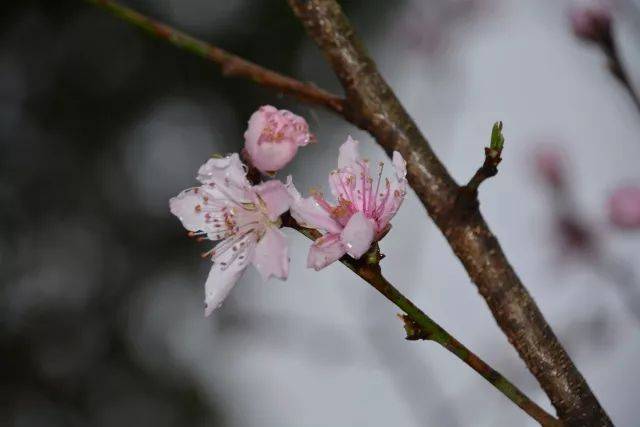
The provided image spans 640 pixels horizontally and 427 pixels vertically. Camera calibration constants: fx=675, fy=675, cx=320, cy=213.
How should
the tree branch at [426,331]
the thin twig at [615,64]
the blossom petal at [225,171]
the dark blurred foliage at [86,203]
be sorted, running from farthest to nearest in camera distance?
the dark blurred foliage at [86,203]
the thin twig at [615,64]
the blossom petal at [225,171]
the tree branch at [426,331]

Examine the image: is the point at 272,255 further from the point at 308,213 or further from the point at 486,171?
Result: the point at 486,171

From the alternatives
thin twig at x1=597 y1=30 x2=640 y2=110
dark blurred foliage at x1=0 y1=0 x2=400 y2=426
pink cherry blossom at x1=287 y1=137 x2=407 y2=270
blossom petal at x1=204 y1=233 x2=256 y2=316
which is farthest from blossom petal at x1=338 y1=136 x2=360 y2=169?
dark blurred foliage at x1=0 y1=0 x2=400 y2=426

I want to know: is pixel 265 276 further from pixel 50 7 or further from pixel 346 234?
pixel 50 7

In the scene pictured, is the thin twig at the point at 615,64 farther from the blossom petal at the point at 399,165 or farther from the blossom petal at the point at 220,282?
the blossom petal at the point at 220,282

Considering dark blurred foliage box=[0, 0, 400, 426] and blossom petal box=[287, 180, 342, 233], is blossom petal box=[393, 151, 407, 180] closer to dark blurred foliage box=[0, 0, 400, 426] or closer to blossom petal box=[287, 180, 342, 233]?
blossom petal box=[287, 180, 342, 233]

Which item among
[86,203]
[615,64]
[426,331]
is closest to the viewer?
[426,331]

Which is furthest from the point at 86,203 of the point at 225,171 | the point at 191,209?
the point at 225,171

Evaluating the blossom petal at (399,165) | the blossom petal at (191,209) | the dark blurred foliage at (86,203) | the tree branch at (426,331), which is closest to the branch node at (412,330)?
the tree branch at (426,331)
